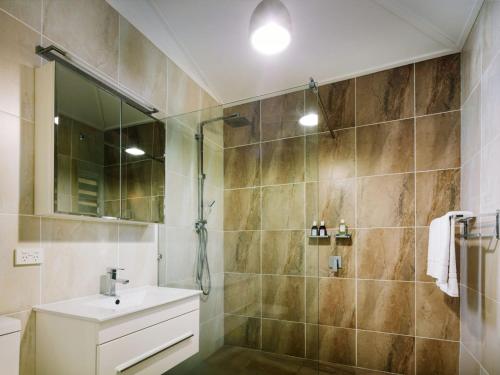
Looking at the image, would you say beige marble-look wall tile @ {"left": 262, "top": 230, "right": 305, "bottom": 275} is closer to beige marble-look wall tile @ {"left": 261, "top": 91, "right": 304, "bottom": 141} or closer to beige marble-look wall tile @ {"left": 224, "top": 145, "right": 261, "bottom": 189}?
beige marble-look wall tile @ {"left": 224, "top": 145, "right": 261, "bottom": 189}

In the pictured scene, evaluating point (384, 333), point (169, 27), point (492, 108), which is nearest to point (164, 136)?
point (169, 27)

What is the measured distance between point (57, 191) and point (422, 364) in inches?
114

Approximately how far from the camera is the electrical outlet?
1.51 metres

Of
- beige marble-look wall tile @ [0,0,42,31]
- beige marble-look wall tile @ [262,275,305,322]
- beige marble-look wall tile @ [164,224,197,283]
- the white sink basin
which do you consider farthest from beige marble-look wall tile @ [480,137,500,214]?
beige marble-look wall tile @ [0,0,42,31]

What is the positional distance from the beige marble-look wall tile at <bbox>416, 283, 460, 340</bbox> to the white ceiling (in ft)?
6.42

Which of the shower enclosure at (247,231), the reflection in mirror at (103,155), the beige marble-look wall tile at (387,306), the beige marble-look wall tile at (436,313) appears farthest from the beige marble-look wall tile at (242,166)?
the beige marble-look wall tile at (436,313)

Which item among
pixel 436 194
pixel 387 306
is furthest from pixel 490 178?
pixel 387 306

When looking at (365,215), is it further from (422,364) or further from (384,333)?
(422,364)

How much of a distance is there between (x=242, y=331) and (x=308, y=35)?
2.36 metres

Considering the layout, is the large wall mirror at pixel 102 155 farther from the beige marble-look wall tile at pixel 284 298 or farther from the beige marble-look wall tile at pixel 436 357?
the beige marble-look wall tile at pixel 436 357

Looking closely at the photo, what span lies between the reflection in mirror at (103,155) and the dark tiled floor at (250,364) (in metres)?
1.08

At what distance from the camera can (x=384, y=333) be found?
104 inches

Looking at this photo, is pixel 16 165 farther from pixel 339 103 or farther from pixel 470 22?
pixel 470 22

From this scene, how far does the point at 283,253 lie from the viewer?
7.24 feet
